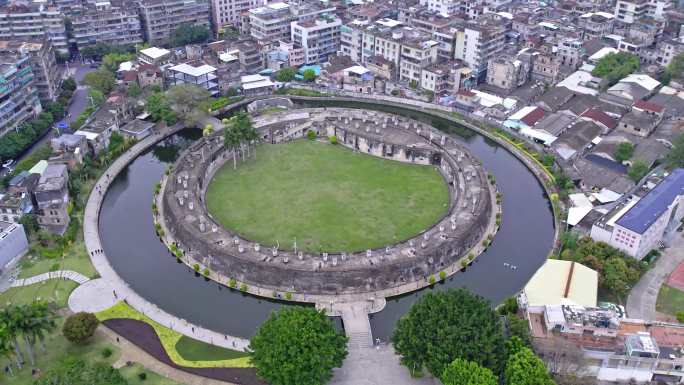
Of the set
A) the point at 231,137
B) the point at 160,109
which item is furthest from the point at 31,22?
the point at 231,137

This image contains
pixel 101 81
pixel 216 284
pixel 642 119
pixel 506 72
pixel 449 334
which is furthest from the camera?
pixel 506 72

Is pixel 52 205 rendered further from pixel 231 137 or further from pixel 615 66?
pixel 615 66

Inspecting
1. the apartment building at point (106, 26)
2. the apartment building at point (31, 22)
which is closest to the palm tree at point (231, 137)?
the apartment building at point (31, 22)

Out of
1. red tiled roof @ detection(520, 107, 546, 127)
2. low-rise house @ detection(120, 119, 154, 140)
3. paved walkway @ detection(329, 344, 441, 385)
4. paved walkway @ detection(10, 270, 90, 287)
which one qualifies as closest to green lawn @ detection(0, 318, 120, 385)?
paved walkway @ detection(10, 270, 90, 287)

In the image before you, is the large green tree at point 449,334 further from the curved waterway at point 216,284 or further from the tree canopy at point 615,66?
the tree canopy at point 615,66

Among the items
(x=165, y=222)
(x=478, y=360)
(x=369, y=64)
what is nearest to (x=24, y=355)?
(x=165, y=222)

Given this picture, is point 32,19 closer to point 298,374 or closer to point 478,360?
point 298,374

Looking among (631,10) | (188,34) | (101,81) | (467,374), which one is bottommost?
(467,374)
